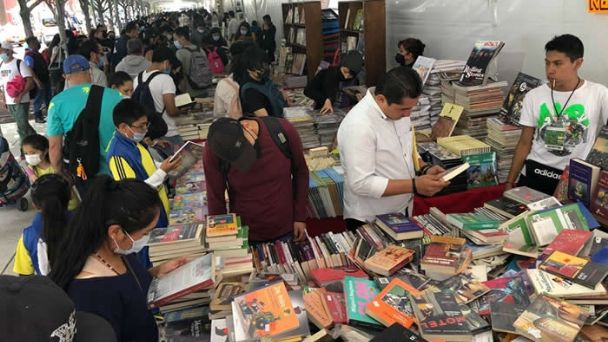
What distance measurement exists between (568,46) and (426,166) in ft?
3.28

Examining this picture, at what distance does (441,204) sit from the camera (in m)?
3.27

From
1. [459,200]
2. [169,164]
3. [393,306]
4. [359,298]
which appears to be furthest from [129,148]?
[459,200]

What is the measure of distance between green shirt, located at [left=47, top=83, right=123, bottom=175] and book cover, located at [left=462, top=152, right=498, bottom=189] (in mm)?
2540

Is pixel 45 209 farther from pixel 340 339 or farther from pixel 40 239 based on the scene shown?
pixel 340 339

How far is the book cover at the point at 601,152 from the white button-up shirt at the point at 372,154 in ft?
2.92

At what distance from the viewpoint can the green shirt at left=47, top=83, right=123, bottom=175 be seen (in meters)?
3.35

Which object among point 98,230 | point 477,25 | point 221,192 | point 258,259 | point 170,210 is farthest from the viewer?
point 477,25

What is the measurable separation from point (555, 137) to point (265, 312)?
206cm

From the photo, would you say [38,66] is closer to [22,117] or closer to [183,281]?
[22,117]

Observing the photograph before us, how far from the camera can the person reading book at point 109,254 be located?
1554 mm

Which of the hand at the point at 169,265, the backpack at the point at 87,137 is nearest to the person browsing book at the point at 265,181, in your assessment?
the hand at the point at 169,265

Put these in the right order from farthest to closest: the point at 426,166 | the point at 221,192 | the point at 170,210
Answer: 1. the point at 170,210
2. the point at 426,166
3. the point at 221,192

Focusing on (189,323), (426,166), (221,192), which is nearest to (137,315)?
(189,323)

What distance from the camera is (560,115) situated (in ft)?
9.00
